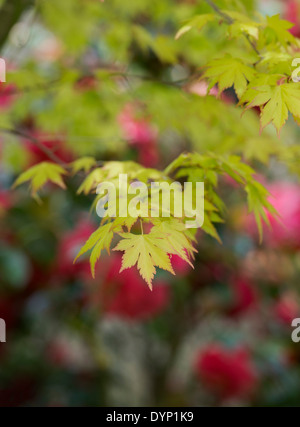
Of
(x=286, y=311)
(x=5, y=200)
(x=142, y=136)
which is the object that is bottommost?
(x=286, y=311)

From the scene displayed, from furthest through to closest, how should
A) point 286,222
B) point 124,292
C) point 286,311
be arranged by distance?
point 286,311 → point 286,222 → point 124,292

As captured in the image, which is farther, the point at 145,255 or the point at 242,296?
the point at 242,296

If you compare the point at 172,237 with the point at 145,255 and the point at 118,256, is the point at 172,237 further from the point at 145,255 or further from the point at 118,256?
the point at 118,256

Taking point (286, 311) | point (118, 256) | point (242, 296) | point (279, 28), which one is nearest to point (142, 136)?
point (118, 256)

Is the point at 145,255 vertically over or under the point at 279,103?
under

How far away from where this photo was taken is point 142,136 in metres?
1.68

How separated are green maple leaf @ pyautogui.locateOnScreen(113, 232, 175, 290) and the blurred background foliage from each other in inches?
22.6

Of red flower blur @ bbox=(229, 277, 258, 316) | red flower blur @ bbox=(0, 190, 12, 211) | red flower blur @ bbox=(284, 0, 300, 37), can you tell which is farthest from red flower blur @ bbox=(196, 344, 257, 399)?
red flower blur @ bbox=(284, 0, 300, 37)

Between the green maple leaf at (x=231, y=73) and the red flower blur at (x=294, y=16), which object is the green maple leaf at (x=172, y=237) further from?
the red flower blur at (x=294, y=16)

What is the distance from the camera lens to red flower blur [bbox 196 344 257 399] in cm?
170

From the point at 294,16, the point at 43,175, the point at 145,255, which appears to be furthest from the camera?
the point at 294,16

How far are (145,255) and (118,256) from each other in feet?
3.06

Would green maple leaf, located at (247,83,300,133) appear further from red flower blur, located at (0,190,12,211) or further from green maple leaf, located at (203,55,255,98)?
red flower blur, located at (0,190,12,211)

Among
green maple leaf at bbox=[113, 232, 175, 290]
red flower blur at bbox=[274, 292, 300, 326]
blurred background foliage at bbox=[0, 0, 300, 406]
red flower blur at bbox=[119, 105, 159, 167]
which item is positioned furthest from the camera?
red flower blur at bbox=[274, 292, 300, 326]
